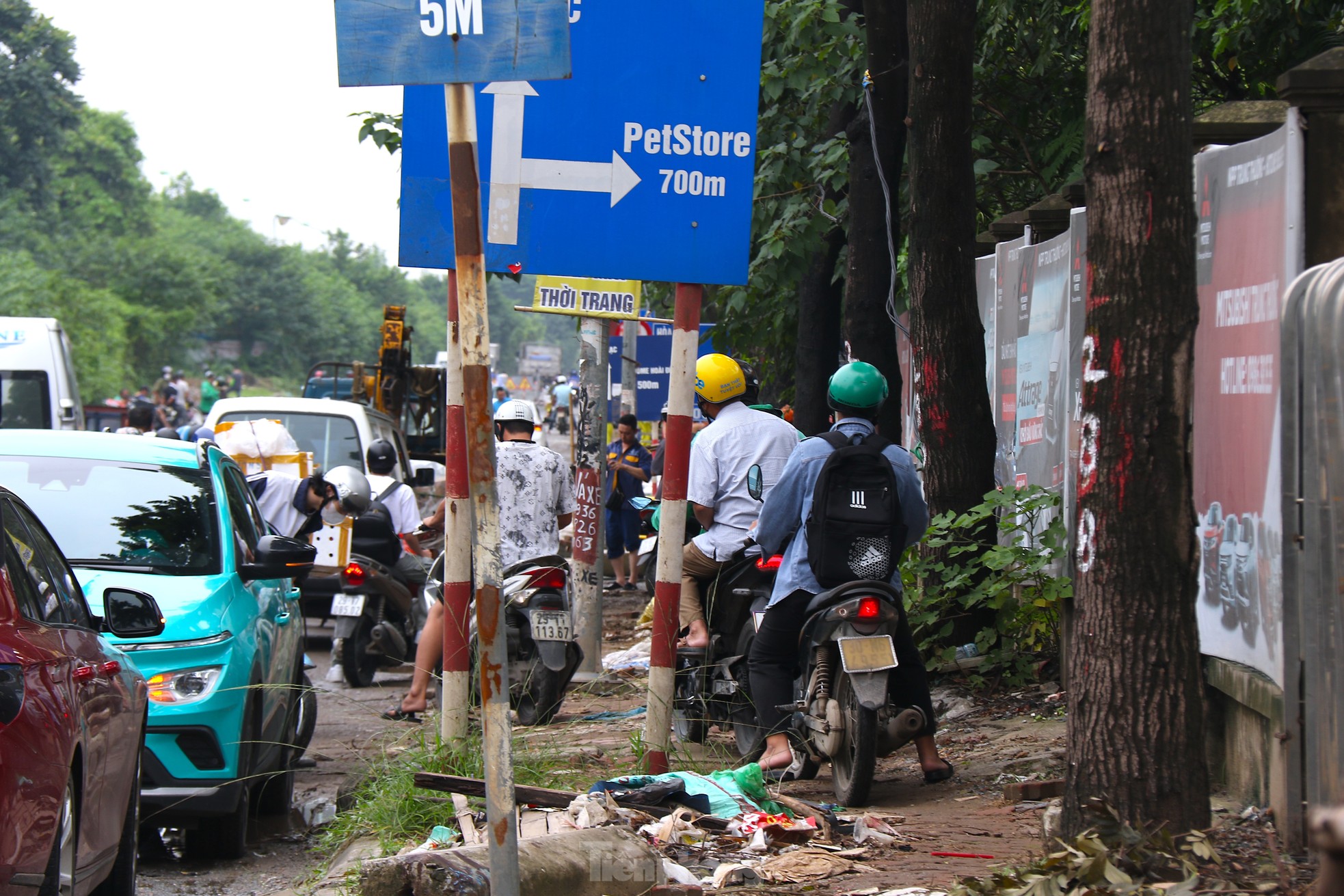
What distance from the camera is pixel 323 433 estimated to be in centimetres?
1510

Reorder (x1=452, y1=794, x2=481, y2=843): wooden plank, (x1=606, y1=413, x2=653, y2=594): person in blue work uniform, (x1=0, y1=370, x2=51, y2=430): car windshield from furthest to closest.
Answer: (x1=606, y1=413, x2=653, y2=594): person in blue work uniform, (x1=0, y1=370, x2=51, y2=430): car windshield, (x1=452, y1=794, x2=481, y2=843): wooden plank

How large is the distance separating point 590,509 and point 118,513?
13.8 feet

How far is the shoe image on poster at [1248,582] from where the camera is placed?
5.08 m

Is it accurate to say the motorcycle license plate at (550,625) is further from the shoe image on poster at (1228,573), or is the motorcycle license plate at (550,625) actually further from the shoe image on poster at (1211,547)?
the shoe image on poster at (1228,573)

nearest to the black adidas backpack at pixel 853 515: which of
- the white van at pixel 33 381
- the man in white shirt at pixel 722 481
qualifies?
the man in white shirt at pixel 722 481

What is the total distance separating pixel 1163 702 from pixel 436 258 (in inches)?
122

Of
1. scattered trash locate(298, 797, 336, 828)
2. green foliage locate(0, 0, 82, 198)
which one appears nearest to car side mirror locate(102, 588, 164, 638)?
scattered trash locate(298, 797, 336, 828)

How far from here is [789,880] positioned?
481 cm

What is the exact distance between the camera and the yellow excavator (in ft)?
86.0

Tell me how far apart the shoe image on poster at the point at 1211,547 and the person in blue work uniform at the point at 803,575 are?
1131 millimetres

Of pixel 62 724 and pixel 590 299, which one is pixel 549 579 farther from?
pixel 62 724

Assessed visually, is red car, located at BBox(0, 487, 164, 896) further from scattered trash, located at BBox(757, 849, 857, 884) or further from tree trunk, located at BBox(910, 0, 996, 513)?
tree trunk, located at BBox(910, 0, 996, 513)

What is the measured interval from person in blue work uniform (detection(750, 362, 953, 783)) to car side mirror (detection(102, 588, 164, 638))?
248cm

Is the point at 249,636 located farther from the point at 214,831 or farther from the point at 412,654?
the point at 412,654
